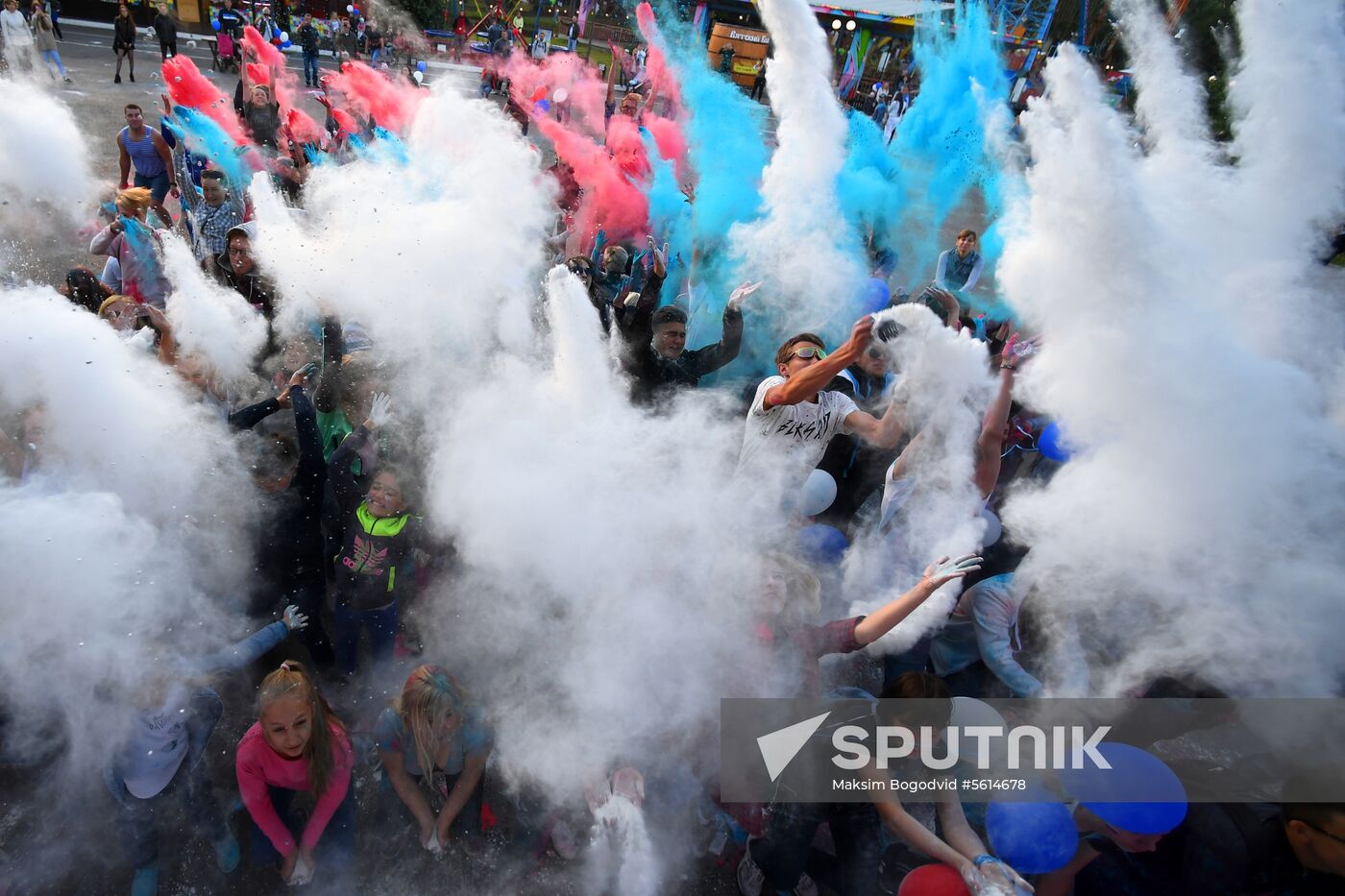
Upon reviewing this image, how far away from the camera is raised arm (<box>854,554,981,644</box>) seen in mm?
2332

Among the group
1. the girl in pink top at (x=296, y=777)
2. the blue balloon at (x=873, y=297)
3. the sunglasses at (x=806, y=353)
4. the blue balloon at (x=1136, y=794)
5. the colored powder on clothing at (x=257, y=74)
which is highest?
the colored powder on clothing at (x=257, y=74)

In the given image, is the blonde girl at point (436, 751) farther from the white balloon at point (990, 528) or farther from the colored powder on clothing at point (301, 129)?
the colored powder on clothing at point (301, 129)

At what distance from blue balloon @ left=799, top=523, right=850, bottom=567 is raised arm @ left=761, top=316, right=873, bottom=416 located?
0.68m

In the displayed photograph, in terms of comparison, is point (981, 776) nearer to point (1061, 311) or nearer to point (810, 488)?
point (810, 488)

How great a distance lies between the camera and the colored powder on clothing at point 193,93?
764cm

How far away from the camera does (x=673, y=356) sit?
3906mm

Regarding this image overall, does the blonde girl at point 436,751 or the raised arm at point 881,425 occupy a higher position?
the raised arm at point 881,425

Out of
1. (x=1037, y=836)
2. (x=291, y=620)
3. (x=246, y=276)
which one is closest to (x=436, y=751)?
(x=291, y=620)

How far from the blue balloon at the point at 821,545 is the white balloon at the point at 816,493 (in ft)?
0.31

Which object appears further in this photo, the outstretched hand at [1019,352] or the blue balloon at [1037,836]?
the outstretched hand at [1019,352]

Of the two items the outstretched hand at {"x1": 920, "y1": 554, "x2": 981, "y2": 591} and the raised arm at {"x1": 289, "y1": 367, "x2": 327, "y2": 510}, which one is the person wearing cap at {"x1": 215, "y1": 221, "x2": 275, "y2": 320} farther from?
the outstretched hand at {"x1": 920, "y1": 554, "x2": 981, "y2": 591}

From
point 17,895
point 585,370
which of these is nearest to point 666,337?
point 585,370

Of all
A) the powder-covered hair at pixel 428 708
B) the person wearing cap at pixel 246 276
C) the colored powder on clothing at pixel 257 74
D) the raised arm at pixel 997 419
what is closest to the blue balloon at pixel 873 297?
the raised arm at pixel 997 419

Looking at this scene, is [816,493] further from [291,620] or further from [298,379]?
[298,379]
